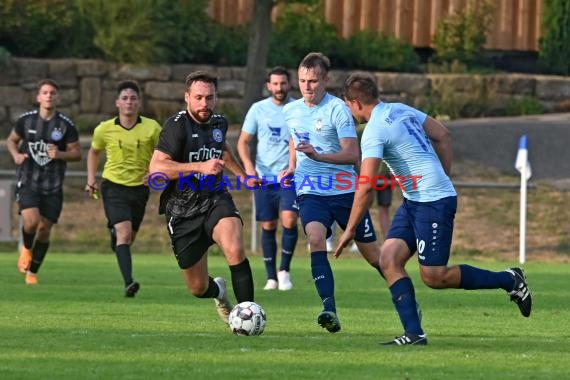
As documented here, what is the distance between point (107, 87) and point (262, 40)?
3411 mm

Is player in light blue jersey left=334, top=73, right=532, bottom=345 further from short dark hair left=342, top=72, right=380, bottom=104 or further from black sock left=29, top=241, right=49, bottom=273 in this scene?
black sock left=29, top=241, right=49, bottom=273

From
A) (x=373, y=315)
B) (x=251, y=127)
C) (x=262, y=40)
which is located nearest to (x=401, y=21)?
(x=262, y=40)

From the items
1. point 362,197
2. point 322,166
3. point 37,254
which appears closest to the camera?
point 362,197

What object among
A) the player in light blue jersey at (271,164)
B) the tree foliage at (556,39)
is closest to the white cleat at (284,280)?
the player in light blue jersey at (271,164)

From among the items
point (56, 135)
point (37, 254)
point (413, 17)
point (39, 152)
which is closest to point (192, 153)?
point (56, 135)

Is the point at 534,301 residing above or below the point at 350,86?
below

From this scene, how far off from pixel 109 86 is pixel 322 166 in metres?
16.9

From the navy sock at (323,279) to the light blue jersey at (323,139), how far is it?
70 cm

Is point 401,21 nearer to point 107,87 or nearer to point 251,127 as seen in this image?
point 107,87

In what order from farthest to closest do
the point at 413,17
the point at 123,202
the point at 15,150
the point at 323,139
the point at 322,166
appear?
the point at 413,17 → the point at 15,150 → the point at 123,202 → the point at 323,139 → the point at 322,166

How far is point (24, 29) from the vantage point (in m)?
29.4

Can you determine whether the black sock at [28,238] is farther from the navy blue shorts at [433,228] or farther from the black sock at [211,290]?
the navy blue shorts at [433,228]

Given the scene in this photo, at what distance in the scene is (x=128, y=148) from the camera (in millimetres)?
15750

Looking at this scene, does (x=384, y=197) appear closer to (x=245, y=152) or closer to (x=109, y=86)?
(x=109, y=86)
